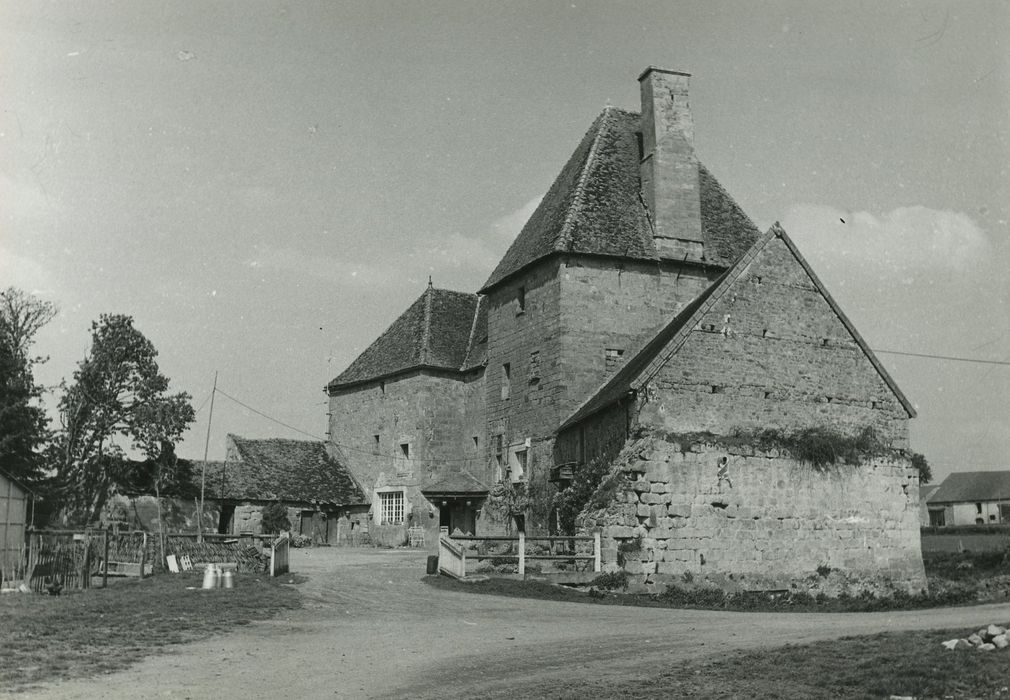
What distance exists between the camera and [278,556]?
73.6 feet

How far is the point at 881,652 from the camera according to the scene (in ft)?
33.7

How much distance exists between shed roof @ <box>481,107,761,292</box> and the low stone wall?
8.64m

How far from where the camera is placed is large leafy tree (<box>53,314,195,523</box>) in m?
39.6

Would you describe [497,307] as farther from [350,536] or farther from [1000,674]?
[1000,674]

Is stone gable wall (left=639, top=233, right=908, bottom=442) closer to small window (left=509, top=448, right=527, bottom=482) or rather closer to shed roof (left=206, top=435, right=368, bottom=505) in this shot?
small window (left=509, top=448, right=527, bottom=482)

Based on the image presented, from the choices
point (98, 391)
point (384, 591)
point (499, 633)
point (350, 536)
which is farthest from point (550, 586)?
point (98, 391)

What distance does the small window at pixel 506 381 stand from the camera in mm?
31031

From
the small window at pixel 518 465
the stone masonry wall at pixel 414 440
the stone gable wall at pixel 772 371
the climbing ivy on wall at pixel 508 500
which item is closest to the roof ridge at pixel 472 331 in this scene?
the stone masonry wall at pixel 414 440

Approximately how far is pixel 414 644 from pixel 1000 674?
677 cm

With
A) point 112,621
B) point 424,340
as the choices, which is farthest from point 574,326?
point 112,621

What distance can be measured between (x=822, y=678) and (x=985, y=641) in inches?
Answer: 93.8

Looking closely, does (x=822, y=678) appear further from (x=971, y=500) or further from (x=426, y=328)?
(x=971, y=500)

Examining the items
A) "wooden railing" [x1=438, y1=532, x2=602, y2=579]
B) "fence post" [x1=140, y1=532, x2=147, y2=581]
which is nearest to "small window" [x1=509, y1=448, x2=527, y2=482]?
"wooden railing" [x1=438, y1=532, x2=602, y2=579]

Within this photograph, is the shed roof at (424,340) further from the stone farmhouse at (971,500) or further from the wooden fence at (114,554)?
the stone farmhouse at (971,500)
